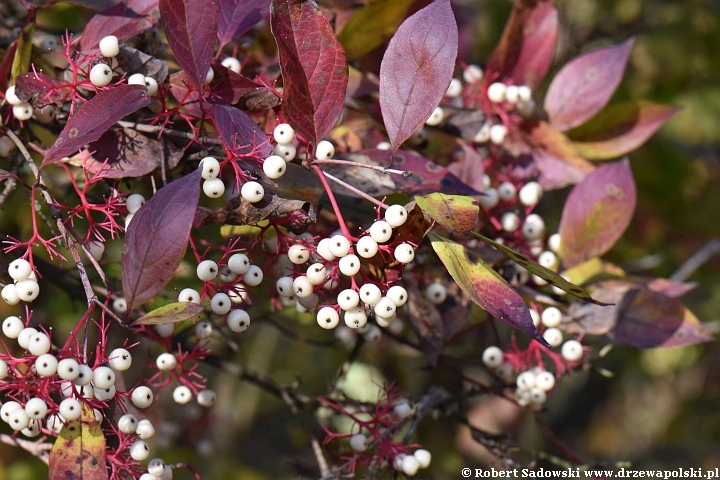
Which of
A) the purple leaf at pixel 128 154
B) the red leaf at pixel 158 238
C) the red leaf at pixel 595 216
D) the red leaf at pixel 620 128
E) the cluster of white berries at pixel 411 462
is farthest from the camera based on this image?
the red leaf at pixel 620 128

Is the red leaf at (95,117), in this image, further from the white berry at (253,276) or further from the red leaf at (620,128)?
the red leaf at (620,128)

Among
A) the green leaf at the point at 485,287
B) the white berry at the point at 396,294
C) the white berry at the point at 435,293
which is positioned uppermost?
the green leaf at the point at 485,287

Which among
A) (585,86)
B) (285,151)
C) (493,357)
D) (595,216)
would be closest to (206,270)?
(285,151)

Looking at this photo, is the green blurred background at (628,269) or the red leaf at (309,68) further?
the green blurred background at (628,269)

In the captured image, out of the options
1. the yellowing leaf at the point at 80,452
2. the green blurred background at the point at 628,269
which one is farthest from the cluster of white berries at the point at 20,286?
the green blurred background at the point at 628,269

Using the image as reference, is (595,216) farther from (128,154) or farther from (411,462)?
(128,154)

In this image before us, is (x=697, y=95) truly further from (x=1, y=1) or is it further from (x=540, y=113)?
(x=1, y=1)

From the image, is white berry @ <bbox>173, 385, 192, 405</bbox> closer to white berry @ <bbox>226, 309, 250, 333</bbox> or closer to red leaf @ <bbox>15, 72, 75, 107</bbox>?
white berry @ <bbox>226, 309, 250, 333</bbox>
